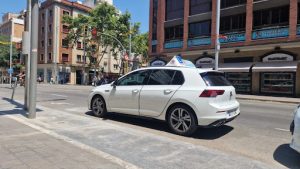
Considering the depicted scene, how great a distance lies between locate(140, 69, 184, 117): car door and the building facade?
687 inches

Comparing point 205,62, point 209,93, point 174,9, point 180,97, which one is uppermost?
point 174,9

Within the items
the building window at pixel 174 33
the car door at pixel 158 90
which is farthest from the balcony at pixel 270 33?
the car door at pixel 158 90

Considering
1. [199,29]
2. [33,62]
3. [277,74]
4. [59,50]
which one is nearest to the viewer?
[33,62]

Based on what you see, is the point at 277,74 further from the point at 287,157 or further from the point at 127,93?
the point at 287,157

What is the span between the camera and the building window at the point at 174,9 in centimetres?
3186

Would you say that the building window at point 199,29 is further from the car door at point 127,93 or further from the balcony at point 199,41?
the car door at point 127,93

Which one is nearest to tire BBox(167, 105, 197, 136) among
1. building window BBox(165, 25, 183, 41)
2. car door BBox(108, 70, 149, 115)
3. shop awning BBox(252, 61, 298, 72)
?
car door BBox(108, 70, 149, 115)

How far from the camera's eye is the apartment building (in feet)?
180

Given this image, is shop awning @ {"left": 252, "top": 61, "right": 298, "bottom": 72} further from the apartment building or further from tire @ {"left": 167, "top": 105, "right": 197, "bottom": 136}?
the apartment building

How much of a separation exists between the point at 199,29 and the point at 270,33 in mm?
7730

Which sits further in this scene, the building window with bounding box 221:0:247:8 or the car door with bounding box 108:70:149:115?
the building window with bounding box 221:0:247:8

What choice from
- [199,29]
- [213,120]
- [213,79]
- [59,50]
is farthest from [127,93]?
[59,50]

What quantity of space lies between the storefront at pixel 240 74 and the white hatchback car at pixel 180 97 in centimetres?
1828

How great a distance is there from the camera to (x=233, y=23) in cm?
2709
